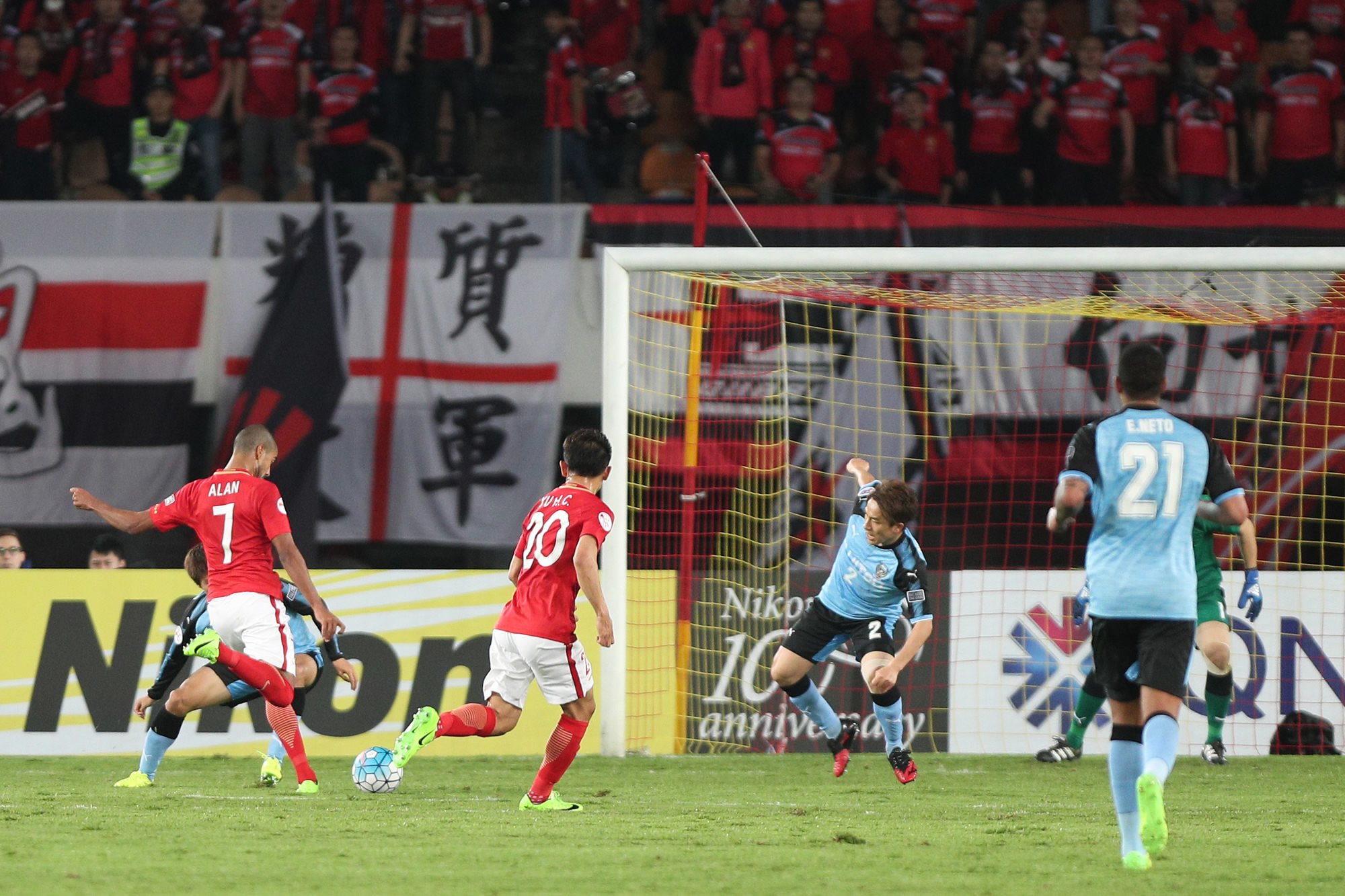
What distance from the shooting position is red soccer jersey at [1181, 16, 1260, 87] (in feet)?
47.6

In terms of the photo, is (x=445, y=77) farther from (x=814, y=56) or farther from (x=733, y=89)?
(x=814, y=56)

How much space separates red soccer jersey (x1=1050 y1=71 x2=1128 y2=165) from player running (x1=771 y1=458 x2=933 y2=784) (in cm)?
596

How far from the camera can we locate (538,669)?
722 cm

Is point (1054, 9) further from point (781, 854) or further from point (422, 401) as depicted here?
point (781, 854)

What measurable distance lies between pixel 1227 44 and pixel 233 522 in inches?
410

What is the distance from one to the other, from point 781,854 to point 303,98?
10139 millimetres

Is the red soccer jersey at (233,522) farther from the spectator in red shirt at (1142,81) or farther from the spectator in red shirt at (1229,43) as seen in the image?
the spectator in red shirt at (1229,43)

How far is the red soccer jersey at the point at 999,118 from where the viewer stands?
14219 millimetres

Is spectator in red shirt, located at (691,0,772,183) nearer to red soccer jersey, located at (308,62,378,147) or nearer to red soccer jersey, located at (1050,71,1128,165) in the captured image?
red soccer jersey, located at (1050,71,1128,165)

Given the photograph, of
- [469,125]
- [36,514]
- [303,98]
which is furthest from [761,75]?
[36,514]

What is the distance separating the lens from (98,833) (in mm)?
6402

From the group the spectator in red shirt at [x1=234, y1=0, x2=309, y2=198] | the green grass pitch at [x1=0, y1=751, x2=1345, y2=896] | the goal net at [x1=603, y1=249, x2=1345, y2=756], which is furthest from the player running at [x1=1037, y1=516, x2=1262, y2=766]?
the spectator in red shirt at [x1=234, y1=0, x2=309, y2=198]

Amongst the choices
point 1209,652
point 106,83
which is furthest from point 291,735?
point 106,83

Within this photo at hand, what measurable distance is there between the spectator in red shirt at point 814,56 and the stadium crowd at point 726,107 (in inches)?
0.9
